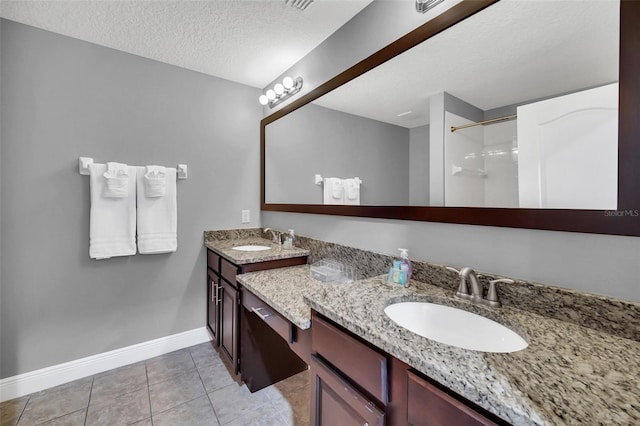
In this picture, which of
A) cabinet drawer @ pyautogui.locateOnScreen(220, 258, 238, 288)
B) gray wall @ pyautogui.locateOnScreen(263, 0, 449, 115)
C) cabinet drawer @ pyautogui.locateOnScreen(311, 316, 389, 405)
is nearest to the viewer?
cabinet drawer @ pyautogui.locateOnScreen(311, 316, 389, 405)

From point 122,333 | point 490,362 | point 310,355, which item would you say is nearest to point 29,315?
point 122,333

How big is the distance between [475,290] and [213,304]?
1.91 meters

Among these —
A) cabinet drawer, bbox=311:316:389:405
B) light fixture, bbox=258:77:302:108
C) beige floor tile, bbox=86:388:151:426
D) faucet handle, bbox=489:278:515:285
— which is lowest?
beige floor tile, bbox=86:388:151:426

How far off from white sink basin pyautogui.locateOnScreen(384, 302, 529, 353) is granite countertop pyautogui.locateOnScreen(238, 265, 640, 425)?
3cm

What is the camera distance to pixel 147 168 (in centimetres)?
199

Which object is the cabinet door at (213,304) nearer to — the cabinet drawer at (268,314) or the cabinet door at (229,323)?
the cabinet door at (229,323)

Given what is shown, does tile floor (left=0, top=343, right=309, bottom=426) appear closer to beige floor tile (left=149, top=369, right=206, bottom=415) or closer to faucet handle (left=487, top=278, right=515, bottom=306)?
beige floor tile (left=149, top=369, right=206, bottom=415)

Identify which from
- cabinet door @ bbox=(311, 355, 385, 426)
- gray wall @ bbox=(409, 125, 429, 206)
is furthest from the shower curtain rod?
cabinet door @ bbox=(311, 355, 385, 426)

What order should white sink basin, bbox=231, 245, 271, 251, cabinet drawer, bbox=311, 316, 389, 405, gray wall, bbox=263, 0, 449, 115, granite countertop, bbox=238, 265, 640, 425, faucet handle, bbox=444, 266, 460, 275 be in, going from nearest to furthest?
1. granite countertop, bbox=238, 265, 640, 425
2. cabinet drawer, bbox=311, 316, 389, 405
3. faucet handle, bbox=444, 266, 460, 275
4. gray wall, bbox=263, 0, 449, 115
5. white sink basin, bbox=231, 245, 271, 251

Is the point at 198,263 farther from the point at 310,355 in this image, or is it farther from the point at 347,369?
the point at 347,369

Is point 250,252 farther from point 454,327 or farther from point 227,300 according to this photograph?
point 454,327

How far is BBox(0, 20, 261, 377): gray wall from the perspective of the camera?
1661 mm

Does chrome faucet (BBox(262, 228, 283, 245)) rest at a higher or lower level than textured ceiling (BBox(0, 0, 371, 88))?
lower

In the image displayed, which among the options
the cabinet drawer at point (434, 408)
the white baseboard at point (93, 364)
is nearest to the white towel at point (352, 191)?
the cabinet drawer at point (434, 408)
